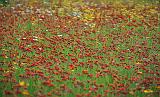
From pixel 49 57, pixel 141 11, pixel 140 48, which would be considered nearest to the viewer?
pixel 49 57

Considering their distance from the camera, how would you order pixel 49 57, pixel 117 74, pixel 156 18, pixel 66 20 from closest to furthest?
1. pixel 117 74
2. pixel 49 57
3. pixel 66 20
4. pixel 156 18

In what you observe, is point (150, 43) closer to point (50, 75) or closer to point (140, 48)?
point (140, 48)

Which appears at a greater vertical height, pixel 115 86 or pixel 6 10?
pixel 6 10

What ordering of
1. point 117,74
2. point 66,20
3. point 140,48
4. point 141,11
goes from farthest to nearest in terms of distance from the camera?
point 141,11, point 66,20, point 140,48, point 117,74

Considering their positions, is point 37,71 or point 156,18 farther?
point 156,18

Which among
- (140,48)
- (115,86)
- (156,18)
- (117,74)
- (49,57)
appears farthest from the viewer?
(156,18)

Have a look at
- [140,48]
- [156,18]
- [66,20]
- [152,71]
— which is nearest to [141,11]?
[156,18]

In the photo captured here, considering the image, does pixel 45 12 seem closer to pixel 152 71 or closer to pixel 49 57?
pixel 49 57

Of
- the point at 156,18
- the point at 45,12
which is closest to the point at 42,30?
the point at 45,12

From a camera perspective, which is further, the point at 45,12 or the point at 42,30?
the point at 45,12
